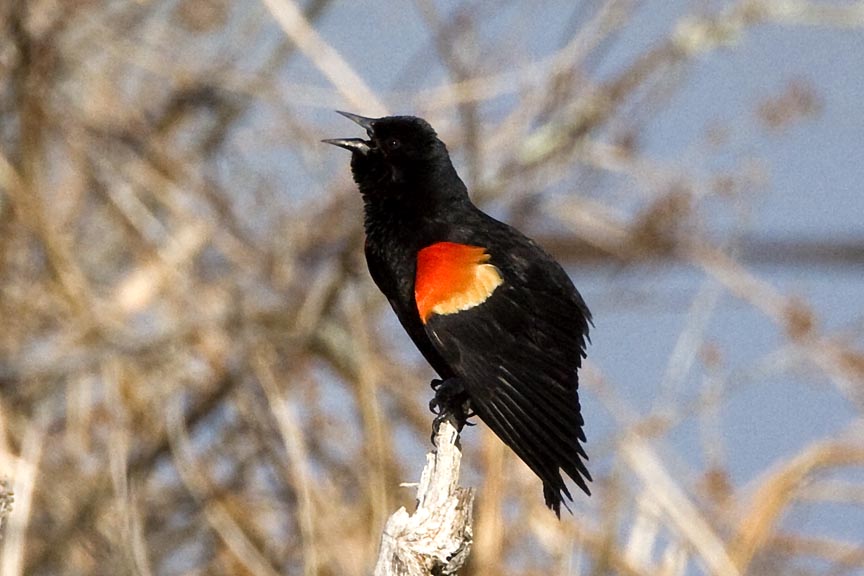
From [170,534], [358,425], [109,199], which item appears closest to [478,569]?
[358,425]

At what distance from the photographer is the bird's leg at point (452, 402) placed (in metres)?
2.91

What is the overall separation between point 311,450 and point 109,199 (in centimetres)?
117

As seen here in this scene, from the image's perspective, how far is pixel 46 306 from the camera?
17.9ft

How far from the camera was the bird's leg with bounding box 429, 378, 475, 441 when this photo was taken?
291 cm

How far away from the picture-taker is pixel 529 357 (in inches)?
117

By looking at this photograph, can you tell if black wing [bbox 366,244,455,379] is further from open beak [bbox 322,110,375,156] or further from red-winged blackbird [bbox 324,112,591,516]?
open beak [bbox 322,110,375,156]

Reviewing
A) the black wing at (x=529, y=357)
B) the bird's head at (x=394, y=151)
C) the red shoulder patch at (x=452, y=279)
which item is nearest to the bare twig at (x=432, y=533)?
the black wing at (x=529, y=357)

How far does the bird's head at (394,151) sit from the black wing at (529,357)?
29 centimetres

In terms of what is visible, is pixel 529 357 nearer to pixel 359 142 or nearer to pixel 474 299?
pixel 474 299

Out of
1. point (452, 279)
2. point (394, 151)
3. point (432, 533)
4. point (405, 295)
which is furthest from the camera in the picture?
point (394, 151)

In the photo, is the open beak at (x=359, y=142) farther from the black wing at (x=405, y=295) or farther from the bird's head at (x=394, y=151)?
the black wing at (x=405, y=295)

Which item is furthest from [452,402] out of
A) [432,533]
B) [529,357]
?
[432,533]

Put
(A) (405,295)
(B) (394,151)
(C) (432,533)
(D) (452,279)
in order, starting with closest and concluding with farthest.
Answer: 1. (C) (432,533)
2. (D) (452,279)
3. (A) (405,295)
4. (B) (394,151)

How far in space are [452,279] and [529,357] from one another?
23 centimetres
